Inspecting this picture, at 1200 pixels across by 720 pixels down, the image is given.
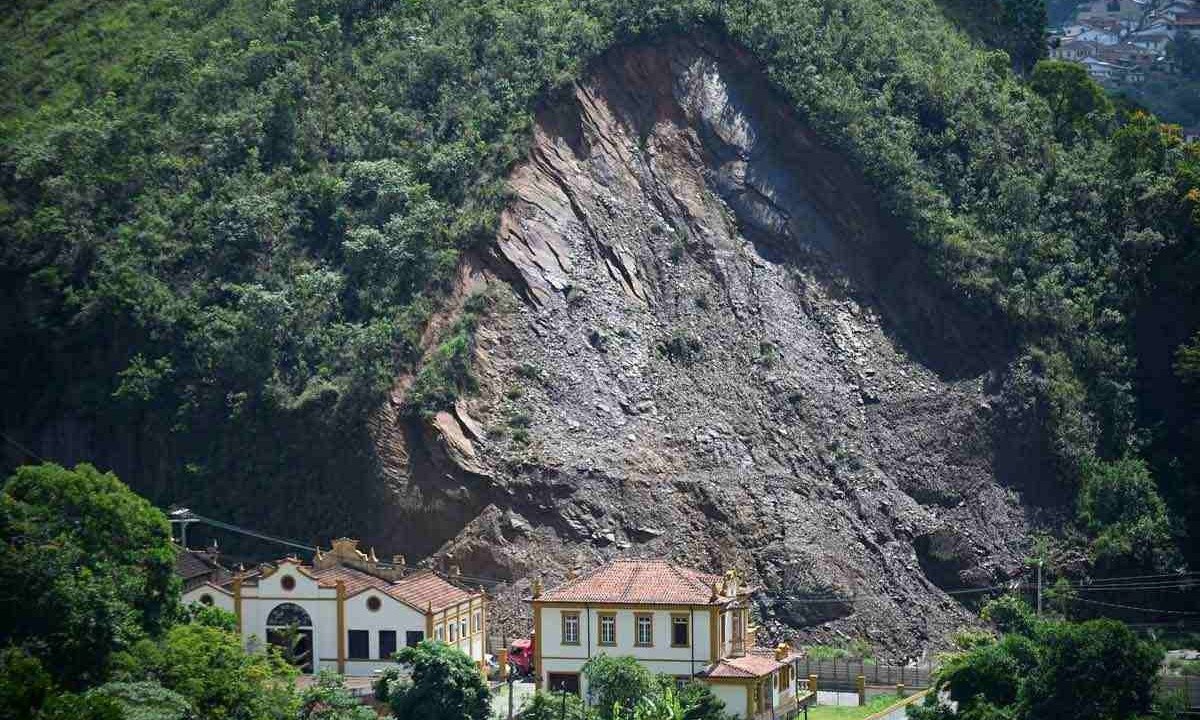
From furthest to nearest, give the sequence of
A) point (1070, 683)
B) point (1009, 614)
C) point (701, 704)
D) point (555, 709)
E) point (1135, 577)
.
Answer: point (1135, 577)
point (1009, 614)
point (701, 704)
point (555, 709)
point (1070, 683)

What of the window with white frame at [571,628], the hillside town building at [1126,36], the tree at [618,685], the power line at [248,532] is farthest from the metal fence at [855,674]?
the hillside town building at [1126,36]

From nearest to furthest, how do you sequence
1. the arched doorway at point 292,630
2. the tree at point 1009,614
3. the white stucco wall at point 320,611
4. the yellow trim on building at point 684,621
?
the yellow trim on building at point 684,621, the white stucco wall at point 320,611, the arched doorway at point 292,630, the tree at point 1009,614

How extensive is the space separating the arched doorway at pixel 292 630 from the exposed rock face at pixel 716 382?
23.0 feet

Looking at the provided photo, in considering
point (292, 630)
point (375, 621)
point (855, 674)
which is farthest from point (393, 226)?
point (855, 674)

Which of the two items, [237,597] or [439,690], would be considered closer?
[439,690]

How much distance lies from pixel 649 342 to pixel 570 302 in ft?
10.9

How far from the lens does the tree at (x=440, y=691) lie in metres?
72.8

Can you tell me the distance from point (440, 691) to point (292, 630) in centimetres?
896

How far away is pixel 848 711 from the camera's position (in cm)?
7919

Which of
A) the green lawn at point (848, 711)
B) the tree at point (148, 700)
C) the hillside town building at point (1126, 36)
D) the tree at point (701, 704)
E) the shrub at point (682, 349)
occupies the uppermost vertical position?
the hillside town building at point (1126, 36)

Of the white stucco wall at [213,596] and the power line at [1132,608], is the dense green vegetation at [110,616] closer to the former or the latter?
the white stucco wall at [213,596]

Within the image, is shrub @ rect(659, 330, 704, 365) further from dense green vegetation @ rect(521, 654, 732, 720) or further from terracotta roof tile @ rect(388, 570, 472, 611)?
dense green vegetation @ rect(521, 654, 732, 720)

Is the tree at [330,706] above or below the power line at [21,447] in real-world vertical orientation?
below

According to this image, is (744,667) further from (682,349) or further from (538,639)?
(682,349)
